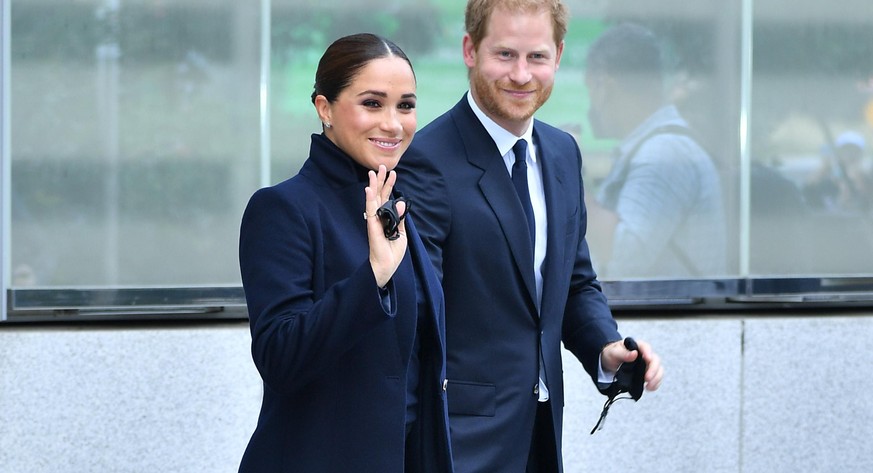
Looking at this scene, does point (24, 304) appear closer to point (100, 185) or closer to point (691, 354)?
point (100, 185)

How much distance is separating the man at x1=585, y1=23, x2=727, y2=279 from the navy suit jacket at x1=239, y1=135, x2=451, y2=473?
3233 mm

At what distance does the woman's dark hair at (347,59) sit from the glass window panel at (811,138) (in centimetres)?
366

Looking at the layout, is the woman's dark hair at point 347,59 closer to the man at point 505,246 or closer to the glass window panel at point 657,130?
the man at point 505,246

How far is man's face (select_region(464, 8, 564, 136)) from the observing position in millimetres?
3195

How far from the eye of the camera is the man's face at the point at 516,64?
A: 10.5ft

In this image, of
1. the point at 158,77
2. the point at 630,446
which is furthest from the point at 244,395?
the point at 630,446

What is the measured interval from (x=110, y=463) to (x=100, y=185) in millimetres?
1174

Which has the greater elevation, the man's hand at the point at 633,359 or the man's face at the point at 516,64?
the man's face at the point at 516,64

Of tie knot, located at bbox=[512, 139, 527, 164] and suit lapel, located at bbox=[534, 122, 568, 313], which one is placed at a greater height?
tie knot, located at bbox=[512, 139, 527, 164]

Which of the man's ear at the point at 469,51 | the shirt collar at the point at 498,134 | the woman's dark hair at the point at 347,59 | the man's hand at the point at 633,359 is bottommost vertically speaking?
the man's hand at the point at 633,359

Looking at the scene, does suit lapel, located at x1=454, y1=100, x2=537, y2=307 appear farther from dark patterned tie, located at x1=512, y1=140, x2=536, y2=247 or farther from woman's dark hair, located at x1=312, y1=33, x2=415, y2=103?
woman's dark hair, located at x1=312, y1=33, x2=415, y2=103

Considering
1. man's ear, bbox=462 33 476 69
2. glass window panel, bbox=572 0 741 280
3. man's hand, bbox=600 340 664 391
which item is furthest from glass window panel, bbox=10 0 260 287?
man's hand, bbox=600 340 664 391

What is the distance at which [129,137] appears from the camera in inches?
213

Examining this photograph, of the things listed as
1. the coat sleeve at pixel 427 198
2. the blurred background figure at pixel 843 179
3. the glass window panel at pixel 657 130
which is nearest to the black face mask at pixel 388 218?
the coat sleeve at pixel 427 198
